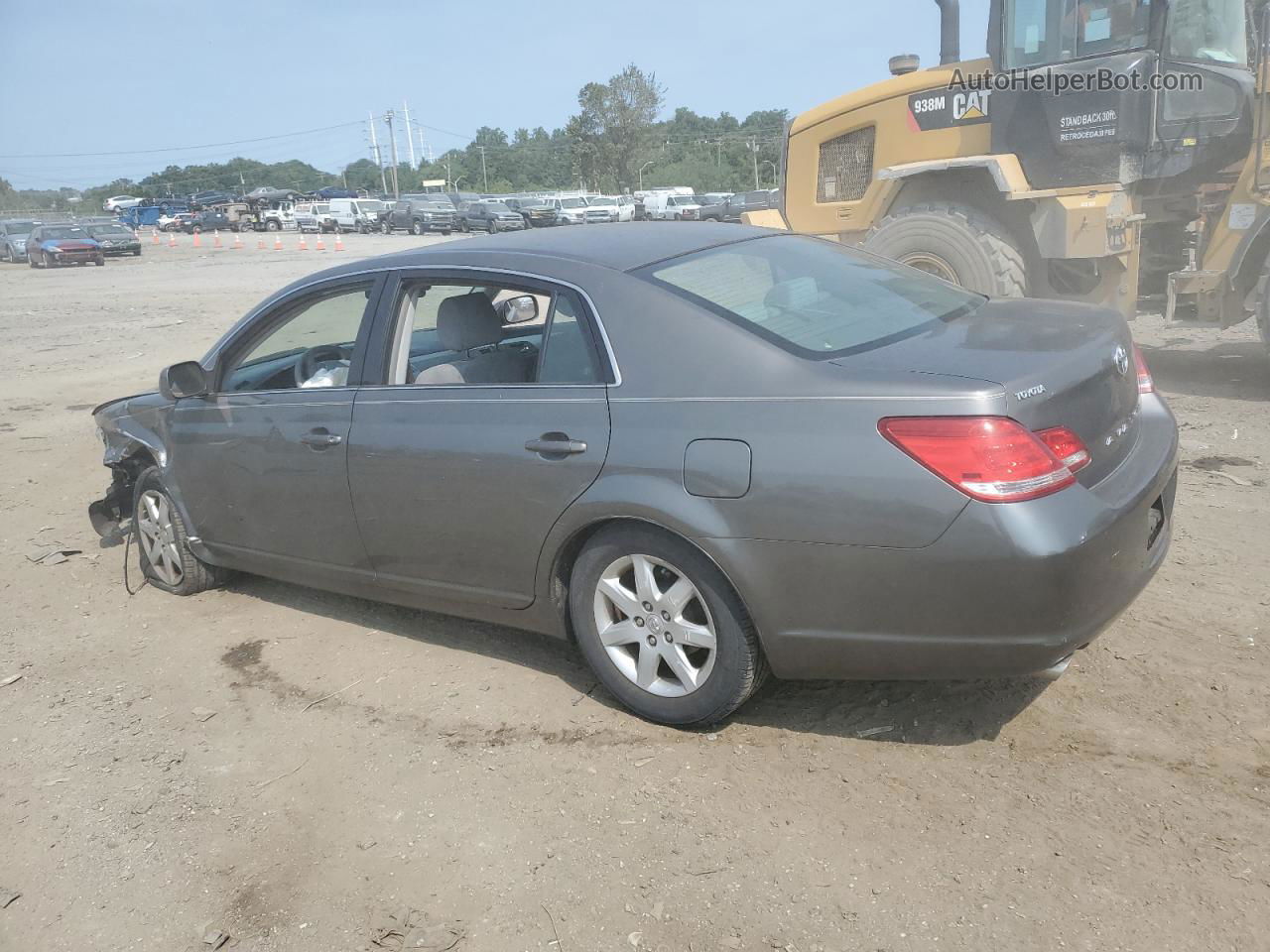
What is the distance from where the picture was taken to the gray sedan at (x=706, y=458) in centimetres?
293

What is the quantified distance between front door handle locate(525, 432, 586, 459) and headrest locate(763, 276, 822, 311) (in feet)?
2.57

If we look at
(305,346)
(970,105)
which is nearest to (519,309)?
(305,346)

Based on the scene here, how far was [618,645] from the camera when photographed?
3609mm

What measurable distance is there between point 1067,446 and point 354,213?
5460 centimetres

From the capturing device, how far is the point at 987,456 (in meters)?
2.85

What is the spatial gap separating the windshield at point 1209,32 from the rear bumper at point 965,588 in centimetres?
578

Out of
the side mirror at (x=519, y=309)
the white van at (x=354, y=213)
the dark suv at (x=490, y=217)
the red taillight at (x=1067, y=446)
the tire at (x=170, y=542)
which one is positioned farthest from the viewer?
the white van at (x=354, y=213)

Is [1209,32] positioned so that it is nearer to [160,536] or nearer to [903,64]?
[903,64]

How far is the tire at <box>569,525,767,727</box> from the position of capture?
3.29 m

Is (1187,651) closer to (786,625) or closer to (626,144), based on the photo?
(786,625)

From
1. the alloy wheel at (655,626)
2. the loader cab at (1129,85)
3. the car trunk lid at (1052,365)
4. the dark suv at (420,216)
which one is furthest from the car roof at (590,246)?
the dark suv at (420,216)

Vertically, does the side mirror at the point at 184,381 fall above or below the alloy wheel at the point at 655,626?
above

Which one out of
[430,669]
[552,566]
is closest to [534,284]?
[552,566]

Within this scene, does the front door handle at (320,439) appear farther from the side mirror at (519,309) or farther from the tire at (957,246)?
the tire at (957,246)
